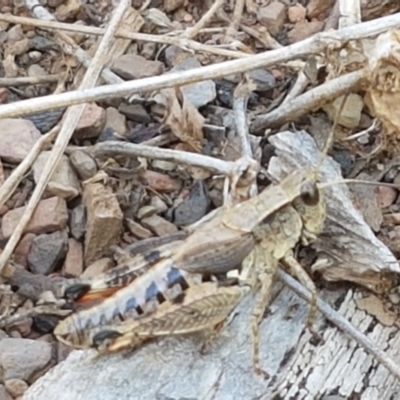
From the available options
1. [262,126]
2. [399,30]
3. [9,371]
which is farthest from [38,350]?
[399,30]

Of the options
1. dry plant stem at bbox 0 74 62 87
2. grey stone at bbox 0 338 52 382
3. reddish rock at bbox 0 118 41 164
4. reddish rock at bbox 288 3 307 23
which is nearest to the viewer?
grey stone at bbox 0 338 52 382

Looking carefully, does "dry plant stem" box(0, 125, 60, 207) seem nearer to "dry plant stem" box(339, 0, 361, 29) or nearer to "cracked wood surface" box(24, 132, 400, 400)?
"cracked wood surface" box(24, 132, 400, 400)

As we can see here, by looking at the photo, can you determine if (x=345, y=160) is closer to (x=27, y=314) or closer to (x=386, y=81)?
(x=386, y=81)

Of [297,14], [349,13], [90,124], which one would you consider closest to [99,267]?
[90,124]

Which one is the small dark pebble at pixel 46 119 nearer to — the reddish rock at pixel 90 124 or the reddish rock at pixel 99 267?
the reddish rock at pixel 90 124

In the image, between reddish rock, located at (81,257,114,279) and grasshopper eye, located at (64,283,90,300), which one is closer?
grasshopper eye, located at (64,283,90,300)

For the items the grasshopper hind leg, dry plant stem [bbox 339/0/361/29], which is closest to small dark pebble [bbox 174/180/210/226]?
the grasshopper hind leg
